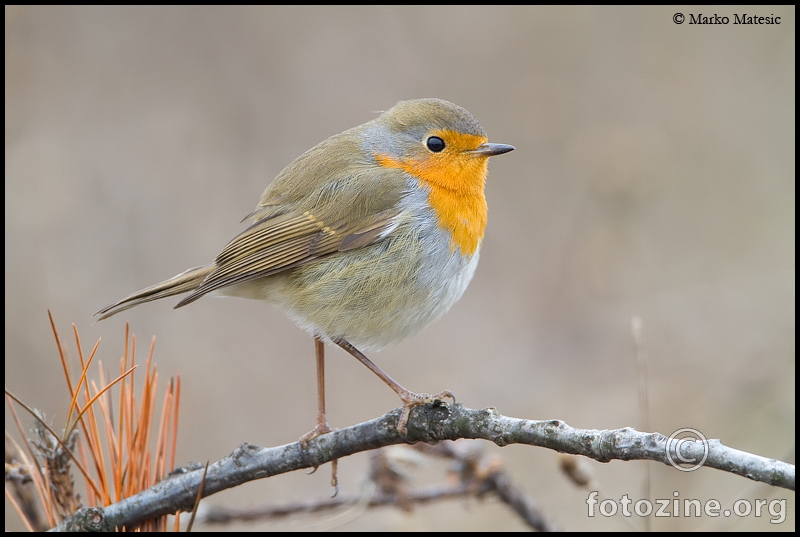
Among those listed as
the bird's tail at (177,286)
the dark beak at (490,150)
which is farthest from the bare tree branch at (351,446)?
the dark beak at (490,150)

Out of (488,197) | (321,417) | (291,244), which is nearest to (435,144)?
(291,244)

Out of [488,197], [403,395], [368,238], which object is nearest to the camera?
[403,395]

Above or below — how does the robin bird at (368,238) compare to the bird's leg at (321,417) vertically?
above

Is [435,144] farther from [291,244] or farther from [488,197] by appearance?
[488,197]

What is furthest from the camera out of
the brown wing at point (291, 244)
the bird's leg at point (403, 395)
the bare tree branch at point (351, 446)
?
the brown wing at point (291, 244)

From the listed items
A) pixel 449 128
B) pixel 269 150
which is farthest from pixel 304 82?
pixel 449 128

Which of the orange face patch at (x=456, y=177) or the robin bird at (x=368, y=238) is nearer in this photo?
the robin bird at (x=368, y=238)

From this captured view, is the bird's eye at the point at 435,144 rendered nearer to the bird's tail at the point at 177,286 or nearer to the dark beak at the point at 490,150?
the dark beak at the point at 490,150
